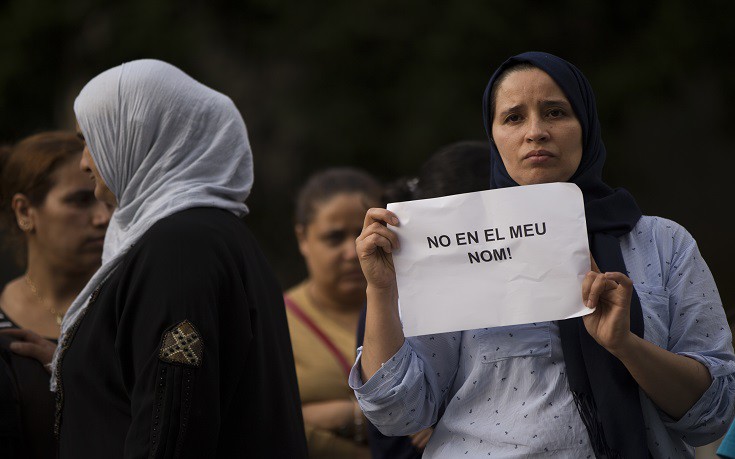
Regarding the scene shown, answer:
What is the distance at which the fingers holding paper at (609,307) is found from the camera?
7.59 ft

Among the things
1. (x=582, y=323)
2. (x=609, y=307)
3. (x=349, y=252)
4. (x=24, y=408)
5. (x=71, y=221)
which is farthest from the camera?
(x=349, y=252)

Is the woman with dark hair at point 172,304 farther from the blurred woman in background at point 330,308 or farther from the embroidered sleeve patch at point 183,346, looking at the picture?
the blurred woman in background at point 330,308

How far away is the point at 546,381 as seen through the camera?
2.45 meters

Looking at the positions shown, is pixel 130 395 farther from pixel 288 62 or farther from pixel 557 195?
pixel 288 62

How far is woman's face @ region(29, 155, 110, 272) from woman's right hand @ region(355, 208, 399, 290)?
152 centimetres

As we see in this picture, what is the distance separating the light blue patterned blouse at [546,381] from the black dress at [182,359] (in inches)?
13.7

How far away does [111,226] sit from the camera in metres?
3.09

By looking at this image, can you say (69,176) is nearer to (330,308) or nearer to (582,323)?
(330,308)

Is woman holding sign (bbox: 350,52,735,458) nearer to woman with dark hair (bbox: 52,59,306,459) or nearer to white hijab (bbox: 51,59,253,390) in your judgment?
woman with dark hair (bbox: 52,59,306,459)

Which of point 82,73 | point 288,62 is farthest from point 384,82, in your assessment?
point 82,73

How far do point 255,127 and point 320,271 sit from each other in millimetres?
4868

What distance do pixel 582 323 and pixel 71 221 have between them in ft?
6.45

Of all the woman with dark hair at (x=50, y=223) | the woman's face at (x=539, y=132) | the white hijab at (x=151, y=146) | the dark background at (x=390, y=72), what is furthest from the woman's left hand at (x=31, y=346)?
the dark background at (x=390, y=72)

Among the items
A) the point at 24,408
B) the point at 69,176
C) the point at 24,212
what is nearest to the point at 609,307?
the point at 24,408
